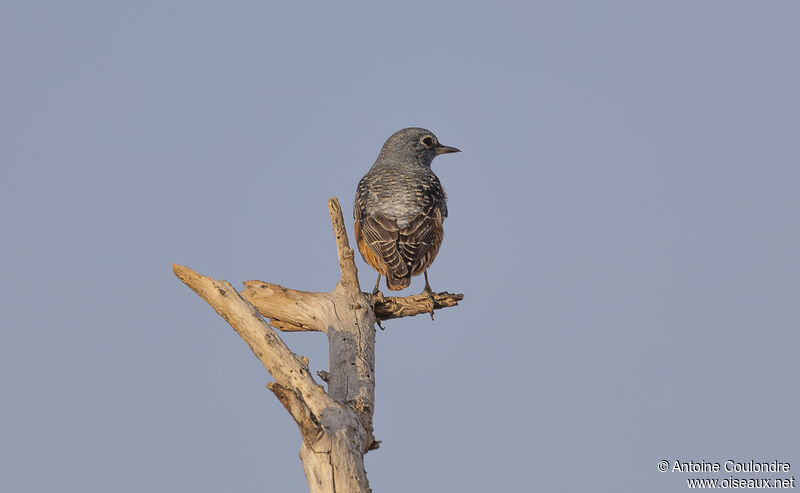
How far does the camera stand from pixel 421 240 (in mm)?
13523

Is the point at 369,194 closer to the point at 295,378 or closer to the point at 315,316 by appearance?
the point at 315,316

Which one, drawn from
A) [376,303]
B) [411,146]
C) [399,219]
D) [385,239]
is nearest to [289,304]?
[376,303]

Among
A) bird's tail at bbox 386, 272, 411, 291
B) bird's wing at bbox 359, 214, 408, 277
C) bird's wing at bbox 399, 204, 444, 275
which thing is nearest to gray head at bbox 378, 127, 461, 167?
bird's wing at bbox 399, 204, 444, 275

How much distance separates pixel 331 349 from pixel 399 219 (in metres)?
2.96

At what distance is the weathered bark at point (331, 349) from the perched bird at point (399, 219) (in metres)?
0.66

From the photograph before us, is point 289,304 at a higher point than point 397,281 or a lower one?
lower

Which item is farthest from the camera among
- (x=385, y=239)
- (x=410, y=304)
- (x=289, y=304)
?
(x=385, y=239)

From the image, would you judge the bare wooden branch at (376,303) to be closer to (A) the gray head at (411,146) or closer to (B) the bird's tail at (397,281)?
(B) the bird's tail at (397,281)

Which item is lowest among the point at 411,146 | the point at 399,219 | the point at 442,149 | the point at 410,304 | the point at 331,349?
the point at 331,349

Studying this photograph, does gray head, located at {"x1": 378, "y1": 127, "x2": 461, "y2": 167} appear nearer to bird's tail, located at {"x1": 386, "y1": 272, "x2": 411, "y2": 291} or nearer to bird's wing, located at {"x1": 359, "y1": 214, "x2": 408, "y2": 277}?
bird's wing, located at {"x1": 359, "y1": 214, "x2": 408, "y2": 277}

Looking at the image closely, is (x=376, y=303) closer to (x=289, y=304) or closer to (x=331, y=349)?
(x=289, y=304)

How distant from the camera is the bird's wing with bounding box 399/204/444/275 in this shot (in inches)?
527

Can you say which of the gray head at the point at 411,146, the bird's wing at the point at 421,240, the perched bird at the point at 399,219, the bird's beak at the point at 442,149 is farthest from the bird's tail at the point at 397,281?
the bird's beak at the point at 442,149

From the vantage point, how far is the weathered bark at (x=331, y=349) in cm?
867
